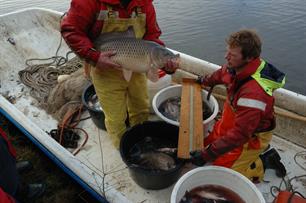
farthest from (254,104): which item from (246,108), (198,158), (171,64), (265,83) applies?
(171,64)

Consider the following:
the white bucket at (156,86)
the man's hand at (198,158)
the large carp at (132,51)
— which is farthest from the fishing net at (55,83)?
the man's hand at (198,158)

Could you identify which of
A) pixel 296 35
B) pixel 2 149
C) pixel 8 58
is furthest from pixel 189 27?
pixel 2 149

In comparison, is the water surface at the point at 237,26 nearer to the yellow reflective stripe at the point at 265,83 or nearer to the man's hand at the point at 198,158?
the yellow reflective stripe at the point at 265,83

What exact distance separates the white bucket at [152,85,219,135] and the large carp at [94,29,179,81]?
2.58ft

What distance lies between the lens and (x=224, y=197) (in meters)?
3.02

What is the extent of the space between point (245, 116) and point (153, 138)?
4.47 ft

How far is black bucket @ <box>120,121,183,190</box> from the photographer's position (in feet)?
→ 10.4

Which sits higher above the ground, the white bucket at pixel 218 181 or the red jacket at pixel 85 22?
the red jacket at pixel 85 22

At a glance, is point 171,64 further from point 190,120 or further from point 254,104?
point 254,104

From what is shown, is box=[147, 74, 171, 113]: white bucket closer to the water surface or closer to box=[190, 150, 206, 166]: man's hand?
box=[190, 150, 206, 166]: man's hand

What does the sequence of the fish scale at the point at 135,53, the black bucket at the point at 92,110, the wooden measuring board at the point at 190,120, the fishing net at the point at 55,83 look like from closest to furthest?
the fish scale at the point at 135,53 < the wooden measuring board at the point at 190,120 < the black bucket at the point at 92,110 < the fishing net at the point at 55,83

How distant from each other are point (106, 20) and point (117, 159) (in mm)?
1612

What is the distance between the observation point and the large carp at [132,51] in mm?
3086

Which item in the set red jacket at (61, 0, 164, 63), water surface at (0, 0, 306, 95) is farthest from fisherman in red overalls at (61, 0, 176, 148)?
water surface at (0, 0, 306, 95)
